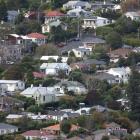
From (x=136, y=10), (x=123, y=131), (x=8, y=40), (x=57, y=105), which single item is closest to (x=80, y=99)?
(x=57, y=105)

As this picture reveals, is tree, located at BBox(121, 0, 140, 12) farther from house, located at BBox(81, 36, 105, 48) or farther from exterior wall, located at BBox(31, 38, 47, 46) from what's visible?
exterior wall, located at BBox(31, 38, 47, 46)

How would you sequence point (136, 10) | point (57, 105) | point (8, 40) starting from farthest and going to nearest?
point (136, 10) → point (8, 40) → point (57, 105)

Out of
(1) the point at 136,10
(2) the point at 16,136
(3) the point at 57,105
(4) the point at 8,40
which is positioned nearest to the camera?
(2) the point at 16,136

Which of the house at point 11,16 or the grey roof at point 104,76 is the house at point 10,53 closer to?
the grey roof at point 104,76

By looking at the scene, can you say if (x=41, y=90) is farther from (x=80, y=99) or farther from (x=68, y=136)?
(x=68, y=136)

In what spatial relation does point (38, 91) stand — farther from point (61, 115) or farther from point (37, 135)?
point (37, 135)
